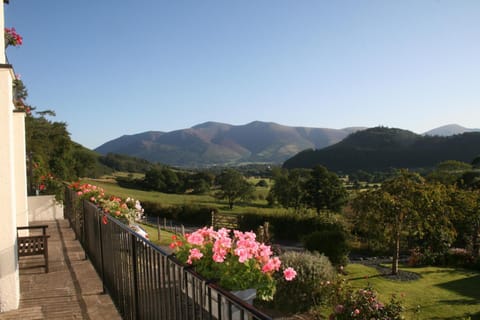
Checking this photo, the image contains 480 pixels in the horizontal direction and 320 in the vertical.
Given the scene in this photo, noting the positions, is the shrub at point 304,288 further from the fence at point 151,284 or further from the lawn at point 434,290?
the fence at point 151,284

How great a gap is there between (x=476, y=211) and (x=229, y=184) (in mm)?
35877

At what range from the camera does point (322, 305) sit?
321 inches

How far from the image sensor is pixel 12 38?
6004 millimetres

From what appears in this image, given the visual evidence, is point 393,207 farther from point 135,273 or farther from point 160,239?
point 135,273

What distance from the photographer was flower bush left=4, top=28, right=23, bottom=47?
19.6ft

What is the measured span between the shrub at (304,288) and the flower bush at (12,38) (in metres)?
6.43

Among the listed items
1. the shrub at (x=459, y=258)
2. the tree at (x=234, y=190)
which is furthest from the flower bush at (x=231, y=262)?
the tree at (x=234, y=190)

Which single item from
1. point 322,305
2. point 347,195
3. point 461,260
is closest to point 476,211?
point 461,260

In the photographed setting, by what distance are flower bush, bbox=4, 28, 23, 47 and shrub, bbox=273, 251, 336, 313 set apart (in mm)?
6430

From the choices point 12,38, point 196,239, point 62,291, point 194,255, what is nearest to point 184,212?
point 12,38

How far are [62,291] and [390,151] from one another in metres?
86.3

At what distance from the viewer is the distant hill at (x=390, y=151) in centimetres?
7300

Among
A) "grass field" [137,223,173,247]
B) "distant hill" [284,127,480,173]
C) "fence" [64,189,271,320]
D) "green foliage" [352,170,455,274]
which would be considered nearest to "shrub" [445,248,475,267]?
"green foliage" [352,170,455,274]

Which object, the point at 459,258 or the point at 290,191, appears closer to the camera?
the point at 459,258
